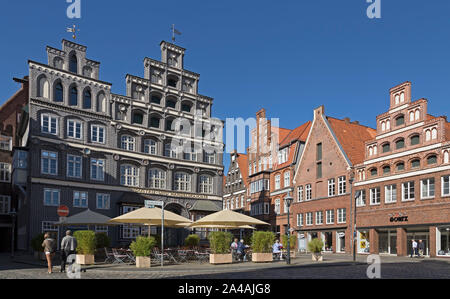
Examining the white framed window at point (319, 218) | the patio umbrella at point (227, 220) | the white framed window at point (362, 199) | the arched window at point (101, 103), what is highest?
the arched window at point (101, 103)

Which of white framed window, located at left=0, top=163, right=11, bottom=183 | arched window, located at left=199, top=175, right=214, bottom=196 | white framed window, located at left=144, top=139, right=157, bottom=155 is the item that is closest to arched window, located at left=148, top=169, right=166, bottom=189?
white framed window, located at left=144, top=139, right=157, bottom=155

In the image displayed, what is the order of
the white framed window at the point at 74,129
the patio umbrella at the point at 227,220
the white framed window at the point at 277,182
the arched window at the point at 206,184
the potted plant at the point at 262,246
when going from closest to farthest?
1. the patio umbrella at the point at 227,220
2. the potted plant at the point at 262,246
3. the white framed window at the point at 74,129
4. the arched window at the point at 206,184
5. the white framed window at the point at 277,182

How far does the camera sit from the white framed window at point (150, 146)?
43.7 metres

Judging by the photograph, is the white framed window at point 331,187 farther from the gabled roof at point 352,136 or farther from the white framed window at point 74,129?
the white framed window at point 74,129

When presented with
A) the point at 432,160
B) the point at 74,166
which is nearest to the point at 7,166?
the point at 74,166

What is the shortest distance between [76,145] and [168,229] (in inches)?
481

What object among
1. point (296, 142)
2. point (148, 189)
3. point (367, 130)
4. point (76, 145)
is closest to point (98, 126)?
point (76, 145)

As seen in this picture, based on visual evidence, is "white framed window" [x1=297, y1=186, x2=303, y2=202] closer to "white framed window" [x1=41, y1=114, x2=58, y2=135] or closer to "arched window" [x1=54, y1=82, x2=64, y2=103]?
"white framed window" [x1=41, y1=114, x2=58, y2=135]

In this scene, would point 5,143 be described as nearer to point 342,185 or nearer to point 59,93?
point 59,93

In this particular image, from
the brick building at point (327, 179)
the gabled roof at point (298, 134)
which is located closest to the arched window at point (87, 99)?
the brick building at point (327, 179)

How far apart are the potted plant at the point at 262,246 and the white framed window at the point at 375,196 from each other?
17.8 meters

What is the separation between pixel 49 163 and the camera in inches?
1464

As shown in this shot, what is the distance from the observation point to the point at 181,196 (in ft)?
148
